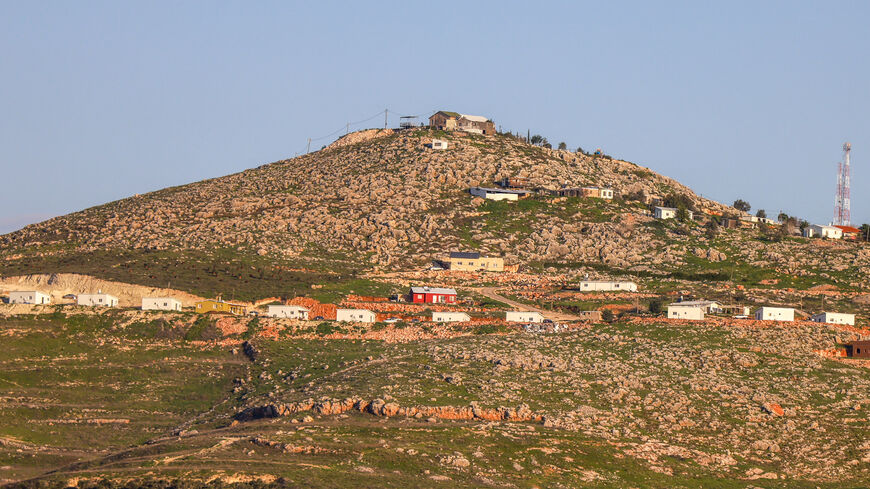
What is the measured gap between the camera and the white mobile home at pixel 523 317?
122062 mm

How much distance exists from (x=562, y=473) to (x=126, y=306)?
66.9m

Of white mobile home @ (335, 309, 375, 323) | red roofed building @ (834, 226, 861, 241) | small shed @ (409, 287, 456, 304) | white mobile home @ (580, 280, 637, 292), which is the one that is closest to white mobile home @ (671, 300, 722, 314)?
white mobile home @ (580, 280, 637, 292)

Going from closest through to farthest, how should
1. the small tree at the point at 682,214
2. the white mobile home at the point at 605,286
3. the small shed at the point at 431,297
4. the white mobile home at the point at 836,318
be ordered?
the white mobile home at the point at 836,318
the small shed at the point at 431,297
the white mobile home at the point at 605,286
the small tree at the point at 682,214

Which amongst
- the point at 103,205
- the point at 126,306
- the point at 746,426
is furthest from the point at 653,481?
the point at 103,205

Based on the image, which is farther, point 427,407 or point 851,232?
point 851,232

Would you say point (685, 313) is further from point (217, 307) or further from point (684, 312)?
point (217, 307)

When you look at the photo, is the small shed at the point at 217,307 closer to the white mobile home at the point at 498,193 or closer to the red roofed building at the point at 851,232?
the white mobile home at the point at 498,193

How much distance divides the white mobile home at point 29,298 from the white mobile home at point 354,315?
33.2 meters

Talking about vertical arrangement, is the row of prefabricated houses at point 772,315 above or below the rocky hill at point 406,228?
below

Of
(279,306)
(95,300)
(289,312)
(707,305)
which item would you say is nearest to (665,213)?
(707,305)

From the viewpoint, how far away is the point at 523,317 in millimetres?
122312

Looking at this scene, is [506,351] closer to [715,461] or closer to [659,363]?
[659,363]

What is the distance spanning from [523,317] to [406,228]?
48.9 metres

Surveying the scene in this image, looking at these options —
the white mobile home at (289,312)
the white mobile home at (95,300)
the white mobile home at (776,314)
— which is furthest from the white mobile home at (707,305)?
the white mobile home at (95,300)
